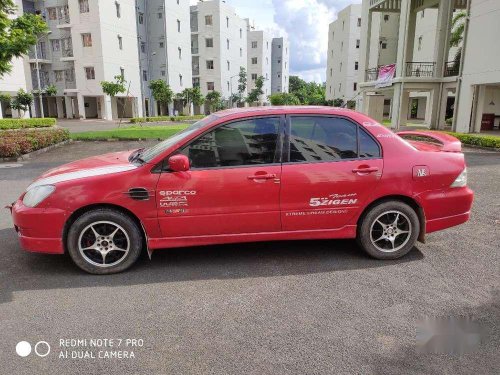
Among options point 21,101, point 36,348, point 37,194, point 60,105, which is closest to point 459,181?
point 36,348

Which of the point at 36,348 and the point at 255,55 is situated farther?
the point at 255,55

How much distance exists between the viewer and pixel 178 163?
12.8 ft

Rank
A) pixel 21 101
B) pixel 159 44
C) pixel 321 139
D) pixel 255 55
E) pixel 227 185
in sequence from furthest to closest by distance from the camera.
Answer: pixel 255 55 < pixel 159 44 < pixel 21 101 < pixel 321 139 < pixel 227 185

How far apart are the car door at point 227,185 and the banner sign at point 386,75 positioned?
2295cm

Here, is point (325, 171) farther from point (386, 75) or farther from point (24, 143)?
point (386, 75)

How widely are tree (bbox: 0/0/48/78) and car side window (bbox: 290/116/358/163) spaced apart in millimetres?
12039

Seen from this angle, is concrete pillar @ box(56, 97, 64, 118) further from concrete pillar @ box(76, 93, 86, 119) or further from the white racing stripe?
the white racing stripe

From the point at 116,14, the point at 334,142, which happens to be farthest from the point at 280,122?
the point at 116,14

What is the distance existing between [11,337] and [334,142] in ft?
11.5

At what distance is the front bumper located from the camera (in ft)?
12.8

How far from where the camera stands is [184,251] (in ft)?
15.4

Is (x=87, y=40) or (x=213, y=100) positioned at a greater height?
(x=87, y=40)

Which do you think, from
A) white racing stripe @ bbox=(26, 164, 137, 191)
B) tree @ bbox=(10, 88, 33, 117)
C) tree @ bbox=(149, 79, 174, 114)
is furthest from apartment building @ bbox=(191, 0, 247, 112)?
white racing stripe @ bbox=(26, 164, 137, 191)

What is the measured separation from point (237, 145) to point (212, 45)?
6429 centimetres
